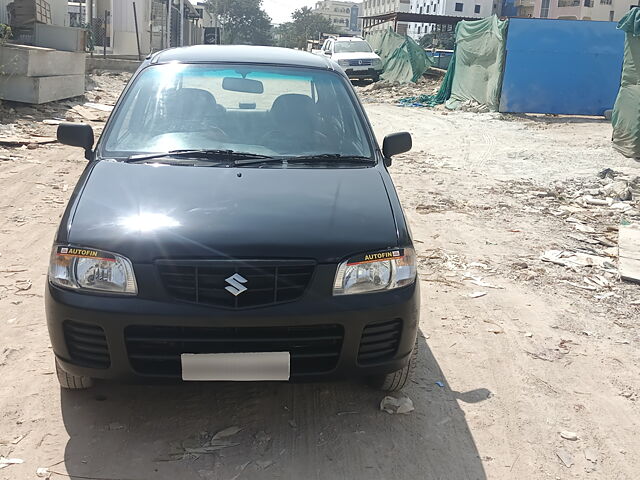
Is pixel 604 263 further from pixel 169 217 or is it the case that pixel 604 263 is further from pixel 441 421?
pixel 169 217

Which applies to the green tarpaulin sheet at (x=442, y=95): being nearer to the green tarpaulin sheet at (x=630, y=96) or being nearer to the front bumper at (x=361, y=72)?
the front bumper at (x=361, y=72)

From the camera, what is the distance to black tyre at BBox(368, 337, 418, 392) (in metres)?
3.38

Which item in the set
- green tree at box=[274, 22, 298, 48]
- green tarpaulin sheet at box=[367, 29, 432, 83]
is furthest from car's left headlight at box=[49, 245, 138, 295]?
green tree at box=[274, 22, 298, 48]

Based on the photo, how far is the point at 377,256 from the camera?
304 centimetres

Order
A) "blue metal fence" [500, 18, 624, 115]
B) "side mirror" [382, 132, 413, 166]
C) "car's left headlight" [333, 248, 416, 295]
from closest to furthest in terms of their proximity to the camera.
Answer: "car's left headlight" [333, 248, 416, 295] → "side mirror" [382, 132, 413, 166] → "blue metal fence" [500, 18, 624, 115]

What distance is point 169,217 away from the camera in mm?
3047

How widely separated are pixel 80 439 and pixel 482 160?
991 centimetres

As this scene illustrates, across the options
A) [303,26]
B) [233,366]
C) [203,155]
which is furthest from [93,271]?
[303,26]

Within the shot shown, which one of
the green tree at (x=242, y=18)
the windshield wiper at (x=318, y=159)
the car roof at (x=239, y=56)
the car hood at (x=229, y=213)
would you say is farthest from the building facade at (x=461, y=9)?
the car hood at (x=229, y=213)

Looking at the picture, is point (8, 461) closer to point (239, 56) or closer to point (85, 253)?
point (85, 253)

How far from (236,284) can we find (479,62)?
18.2 meters

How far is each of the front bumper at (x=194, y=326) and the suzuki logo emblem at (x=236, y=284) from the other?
0.08 metres

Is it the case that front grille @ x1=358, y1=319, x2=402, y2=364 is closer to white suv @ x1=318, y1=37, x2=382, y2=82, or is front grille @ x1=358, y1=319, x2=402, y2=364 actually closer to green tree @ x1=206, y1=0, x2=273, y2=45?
white suv @ x1=318, y1=37, x2=382, y2=82

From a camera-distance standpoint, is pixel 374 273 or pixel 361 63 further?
pixel 361 63
